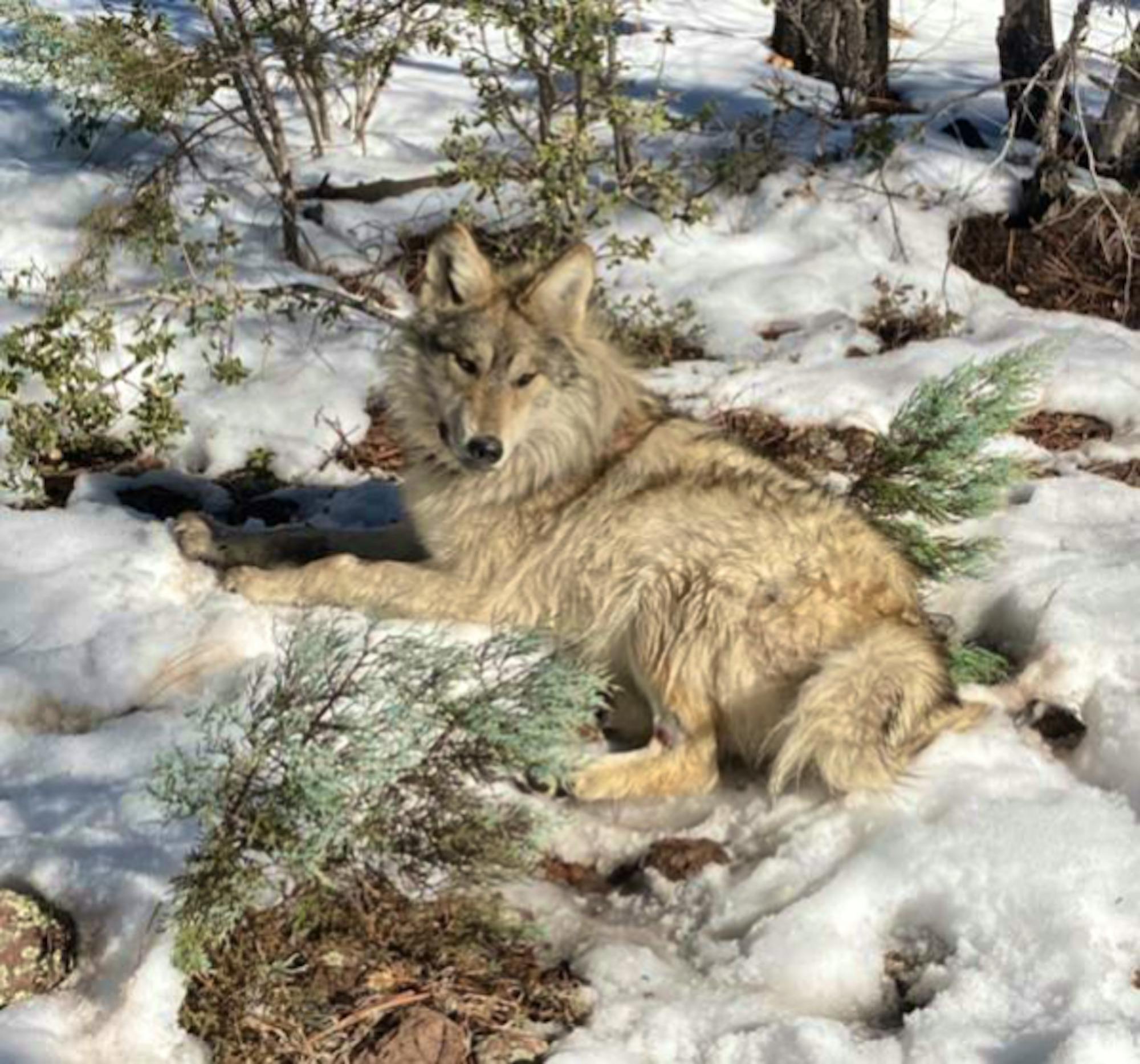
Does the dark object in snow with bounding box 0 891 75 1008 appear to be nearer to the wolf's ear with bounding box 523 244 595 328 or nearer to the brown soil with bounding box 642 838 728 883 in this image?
the brown soil with bounding box 642 838 728 883

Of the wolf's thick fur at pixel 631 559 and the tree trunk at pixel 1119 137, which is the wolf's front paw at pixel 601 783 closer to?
the wolf's thick fur at pixel 631 559

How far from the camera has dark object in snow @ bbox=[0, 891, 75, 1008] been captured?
9.71 feet

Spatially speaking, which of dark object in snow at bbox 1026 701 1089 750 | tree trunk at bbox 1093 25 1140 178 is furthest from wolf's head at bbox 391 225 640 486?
tree trunk at bbox 1093 25 1140 178

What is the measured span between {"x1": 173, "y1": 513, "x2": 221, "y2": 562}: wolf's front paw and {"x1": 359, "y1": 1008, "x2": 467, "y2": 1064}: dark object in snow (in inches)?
96.1

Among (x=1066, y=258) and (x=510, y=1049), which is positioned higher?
(x=1066, y=258)

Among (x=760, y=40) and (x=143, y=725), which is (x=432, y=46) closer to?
(x=143, y=725)

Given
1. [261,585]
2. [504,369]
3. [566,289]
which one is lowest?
[261,585]

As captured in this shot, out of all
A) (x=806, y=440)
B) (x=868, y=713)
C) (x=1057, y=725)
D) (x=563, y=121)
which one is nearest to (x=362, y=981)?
(x=868, y=713)

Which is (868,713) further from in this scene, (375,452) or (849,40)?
(849,40)

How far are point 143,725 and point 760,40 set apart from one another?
883cm

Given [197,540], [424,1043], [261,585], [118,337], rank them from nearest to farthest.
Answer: [424,1043], [261,585], [197,540], [118,337]

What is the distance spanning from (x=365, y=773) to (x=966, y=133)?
7787mm

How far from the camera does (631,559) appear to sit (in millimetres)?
4602

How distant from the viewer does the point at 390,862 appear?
10.6 ft
